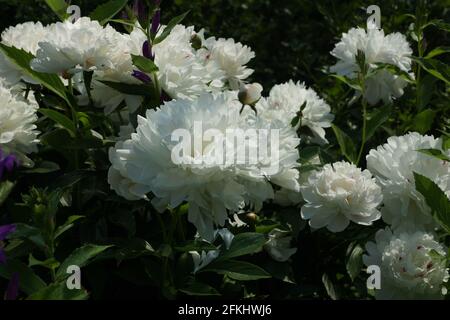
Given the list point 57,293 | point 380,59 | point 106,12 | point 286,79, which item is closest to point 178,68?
point 106,12

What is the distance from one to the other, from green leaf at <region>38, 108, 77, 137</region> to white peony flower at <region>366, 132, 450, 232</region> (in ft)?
2.12

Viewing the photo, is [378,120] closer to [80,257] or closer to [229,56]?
[229,56]

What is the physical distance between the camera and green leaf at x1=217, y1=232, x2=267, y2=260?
4.68ft

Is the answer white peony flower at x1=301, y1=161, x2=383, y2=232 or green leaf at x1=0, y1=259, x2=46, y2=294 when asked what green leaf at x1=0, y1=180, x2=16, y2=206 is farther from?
white peony flower at x1=301, y1=161, x2=383, y2=232

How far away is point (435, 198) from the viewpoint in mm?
1436

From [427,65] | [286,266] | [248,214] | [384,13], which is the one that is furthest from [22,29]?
[384,13]

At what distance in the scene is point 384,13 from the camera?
2820mm

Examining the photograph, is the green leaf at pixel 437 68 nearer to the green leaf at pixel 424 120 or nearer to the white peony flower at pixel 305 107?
the green leaf at pixel 424 120

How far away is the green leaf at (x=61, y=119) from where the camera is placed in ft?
4.83

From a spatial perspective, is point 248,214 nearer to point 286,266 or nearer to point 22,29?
point 286,266

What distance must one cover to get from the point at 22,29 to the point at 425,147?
963 mm

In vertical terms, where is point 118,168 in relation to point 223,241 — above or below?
above

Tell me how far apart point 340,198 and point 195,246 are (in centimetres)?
36

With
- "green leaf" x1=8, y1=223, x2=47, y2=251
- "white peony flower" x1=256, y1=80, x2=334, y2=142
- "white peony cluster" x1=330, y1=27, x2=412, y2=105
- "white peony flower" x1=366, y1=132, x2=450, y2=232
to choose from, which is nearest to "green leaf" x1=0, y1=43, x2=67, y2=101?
"green leaf" x1=8, y1=223, x2=47, y2=251
